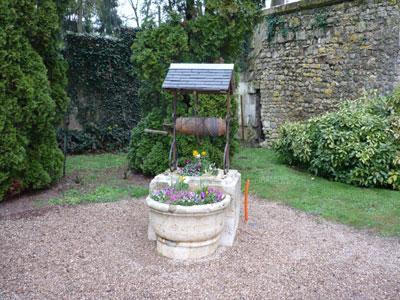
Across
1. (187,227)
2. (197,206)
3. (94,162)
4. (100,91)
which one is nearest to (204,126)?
(197,206)

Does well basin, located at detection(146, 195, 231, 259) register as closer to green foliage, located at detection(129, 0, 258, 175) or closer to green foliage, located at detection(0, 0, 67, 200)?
green foliage, located at detection(0, 0, 67, 200)

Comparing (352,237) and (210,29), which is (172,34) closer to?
(210,29)

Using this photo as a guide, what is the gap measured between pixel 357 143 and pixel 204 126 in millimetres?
3527

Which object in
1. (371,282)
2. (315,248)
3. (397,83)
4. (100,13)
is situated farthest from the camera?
(100,13)

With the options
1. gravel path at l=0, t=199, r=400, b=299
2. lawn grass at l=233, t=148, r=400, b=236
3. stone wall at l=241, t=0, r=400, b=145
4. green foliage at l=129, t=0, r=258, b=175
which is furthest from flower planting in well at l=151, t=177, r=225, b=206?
stone wall at l=241, t=0, r=400, b=145

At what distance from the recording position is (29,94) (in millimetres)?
5312

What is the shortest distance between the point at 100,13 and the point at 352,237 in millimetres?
15113

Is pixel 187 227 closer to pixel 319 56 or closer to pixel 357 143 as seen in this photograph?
pixel 357 143

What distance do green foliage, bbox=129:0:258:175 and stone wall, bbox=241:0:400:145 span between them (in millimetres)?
2803

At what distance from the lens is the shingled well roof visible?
155 inches

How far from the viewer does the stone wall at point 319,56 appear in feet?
25.8

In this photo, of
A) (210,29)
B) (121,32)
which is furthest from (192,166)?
(121,32)

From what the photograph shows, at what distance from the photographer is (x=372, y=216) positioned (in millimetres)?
5043

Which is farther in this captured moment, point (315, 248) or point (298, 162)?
point (298, 162)
